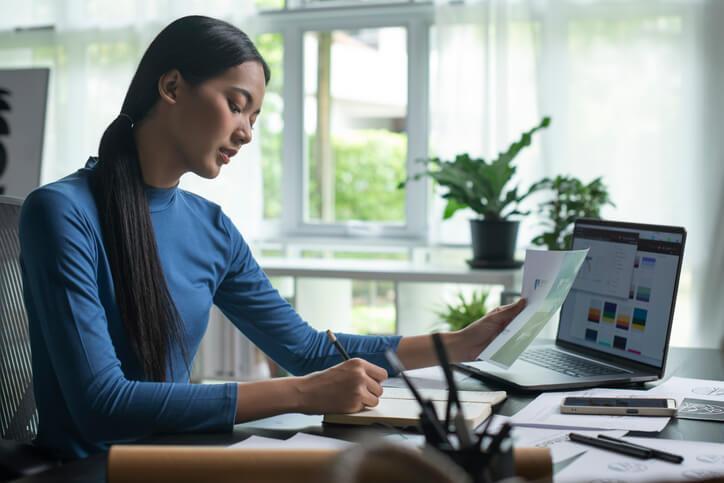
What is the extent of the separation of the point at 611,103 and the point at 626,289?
82.7 inches

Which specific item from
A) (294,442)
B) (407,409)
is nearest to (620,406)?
(407,409)

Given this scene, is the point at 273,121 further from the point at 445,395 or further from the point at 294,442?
the point at 294,442

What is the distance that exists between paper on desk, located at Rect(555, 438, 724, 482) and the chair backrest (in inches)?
34.4

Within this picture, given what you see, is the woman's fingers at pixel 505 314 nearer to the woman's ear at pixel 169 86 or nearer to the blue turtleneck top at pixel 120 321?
the blue turtleneck top at pixel 120 321

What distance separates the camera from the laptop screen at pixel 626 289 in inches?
55.7

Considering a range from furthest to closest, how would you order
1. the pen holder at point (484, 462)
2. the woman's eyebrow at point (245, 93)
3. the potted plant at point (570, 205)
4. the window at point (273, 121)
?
the window at point (273, 121) < the potted plant at point (570, 205) < the woman's eyebrow at point (245, 93) < the pen holder at point (484, 462)

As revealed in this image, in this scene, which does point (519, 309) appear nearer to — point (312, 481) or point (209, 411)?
point (209, 411)

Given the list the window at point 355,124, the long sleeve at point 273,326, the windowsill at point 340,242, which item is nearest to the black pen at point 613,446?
the long sleeve at point 273,326

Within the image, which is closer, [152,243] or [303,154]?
[152,243]

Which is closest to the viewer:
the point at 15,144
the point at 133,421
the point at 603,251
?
the point at 133,421

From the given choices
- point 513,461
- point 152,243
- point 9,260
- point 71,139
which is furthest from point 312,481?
point 71,139

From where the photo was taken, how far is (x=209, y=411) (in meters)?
1.12

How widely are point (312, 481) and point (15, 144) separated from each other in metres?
3.56

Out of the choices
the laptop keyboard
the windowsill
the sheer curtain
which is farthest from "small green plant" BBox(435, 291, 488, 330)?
the laptop keyboard
